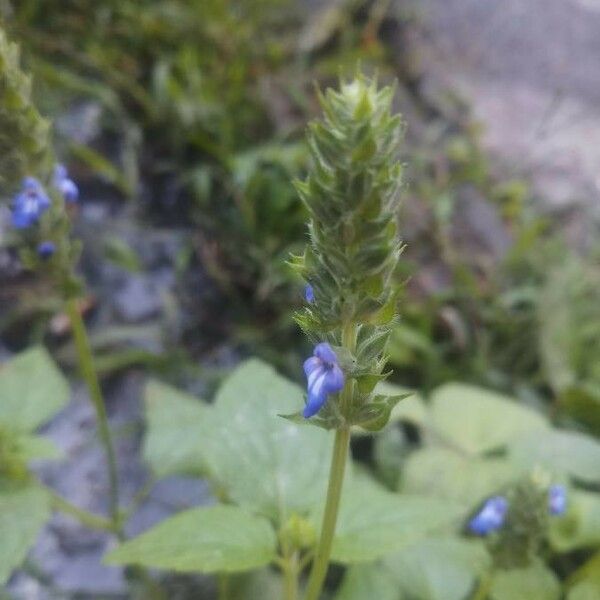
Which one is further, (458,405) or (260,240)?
(260,240)

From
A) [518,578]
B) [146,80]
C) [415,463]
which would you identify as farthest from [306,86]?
[518,578]

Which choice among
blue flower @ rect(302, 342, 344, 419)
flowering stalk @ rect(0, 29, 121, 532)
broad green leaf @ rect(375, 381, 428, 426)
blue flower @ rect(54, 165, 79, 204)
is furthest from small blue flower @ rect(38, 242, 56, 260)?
broad green leaf @ rect(375, 381, 428, 426)

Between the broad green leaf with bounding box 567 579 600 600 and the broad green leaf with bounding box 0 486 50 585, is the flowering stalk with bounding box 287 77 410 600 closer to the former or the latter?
the broad green leaf with bounding box 0 486 50 585

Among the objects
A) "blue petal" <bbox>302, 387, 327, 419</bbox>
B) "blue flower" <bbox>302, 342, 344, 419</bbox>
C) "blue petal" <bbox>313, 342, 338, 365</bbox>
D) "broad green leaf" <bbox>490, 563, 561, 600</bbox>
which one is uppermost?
"blue petal" <bbox>313, 342, 338, 365</bbox>

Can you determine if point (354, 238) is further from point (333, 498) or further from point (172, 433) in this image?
point (172, 433)

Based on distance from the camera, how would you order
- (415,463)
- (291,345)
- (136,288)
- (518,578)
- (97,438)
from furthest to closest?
(136,288), (291,345), (97,438), (415,463), (518,578)

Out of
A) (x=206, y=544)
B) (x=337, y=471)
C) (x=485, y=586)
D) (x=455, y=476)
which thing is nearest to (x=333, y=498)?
(x=337, y=471)

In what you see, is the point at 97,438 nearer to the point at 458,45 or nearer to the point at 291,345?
the point at 291,345
